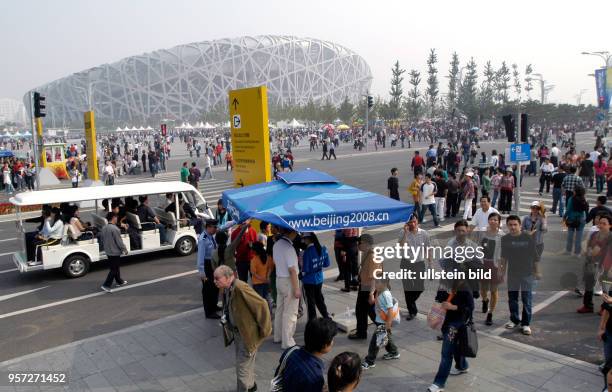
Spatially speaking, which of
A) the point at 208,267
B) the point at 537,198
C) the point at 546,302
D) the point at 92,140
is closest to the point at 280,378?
the point at 208,267

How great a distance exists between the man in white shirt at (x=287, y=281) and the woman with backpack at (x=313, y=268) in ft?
1.27

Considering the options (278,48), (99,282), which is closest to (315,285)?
(99,282)

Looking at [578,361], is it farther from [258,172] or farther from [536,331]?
[258,172]

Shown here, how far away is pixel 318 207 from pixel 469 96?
221 feet

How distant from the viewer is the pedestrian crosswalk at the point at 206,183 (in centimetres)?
2122

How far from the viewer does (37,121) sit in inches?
811

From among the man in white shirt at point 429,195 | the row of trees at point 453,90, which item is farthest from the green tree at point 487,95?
the man in white shirt at point 429,195

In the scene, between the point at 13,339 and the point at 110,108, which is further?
the point at 110,108

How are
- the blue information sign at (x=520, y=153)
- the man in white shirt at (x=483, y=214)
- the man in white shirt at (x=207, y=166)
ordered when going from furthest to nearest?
the man in white shirt at (x=207, y=166) → the blue information sign at (x=520, y=153) → the man in white shirt at (x=483, y=214)

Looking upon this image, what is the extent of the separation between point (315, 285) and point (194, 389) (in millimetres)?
2062

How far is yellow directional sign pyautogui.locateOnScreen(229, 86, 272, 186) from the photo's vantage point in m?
9.19

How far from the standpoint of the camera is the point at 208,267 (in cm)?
752

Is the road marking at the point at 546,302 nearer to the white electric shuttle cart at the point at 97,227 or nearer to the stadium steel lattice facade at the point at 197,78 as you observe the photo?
the white electric shuttle cart at the point at 97,227

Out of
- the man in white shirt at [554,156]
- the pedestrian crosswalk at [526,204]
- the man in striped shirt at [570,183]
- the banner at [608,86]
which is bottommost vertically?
the pedestrian crosswalk at [526,204]
